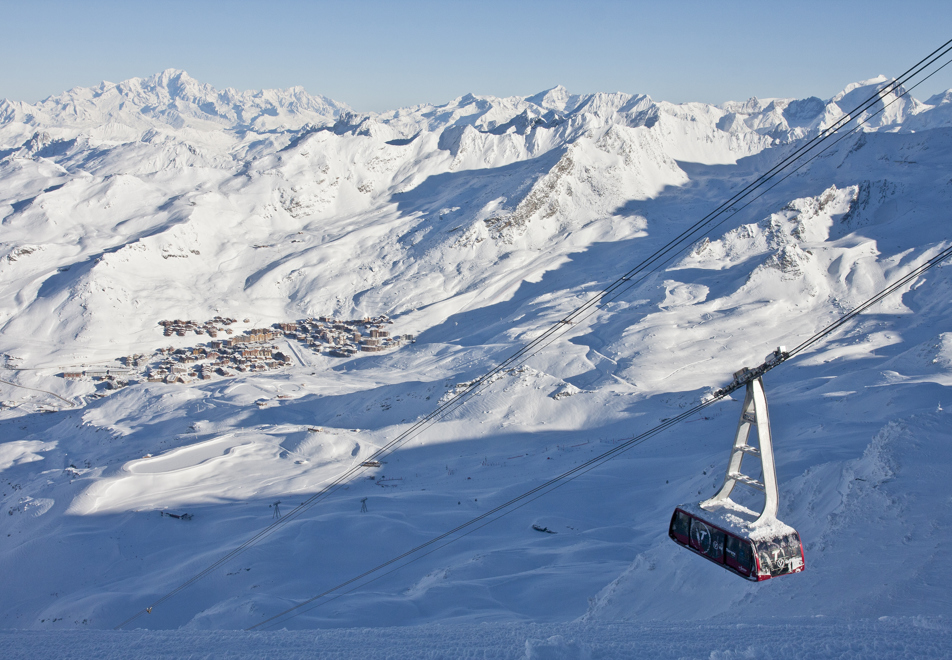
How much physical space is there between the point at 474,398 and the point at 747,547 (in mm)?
26732

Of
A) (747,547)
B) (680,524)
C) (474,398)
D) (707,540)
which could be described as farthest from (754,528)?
(474,398)

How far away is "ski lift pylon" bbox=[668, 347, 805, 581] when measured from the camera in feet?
27.5

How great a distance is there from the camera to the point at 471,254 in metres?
73.5

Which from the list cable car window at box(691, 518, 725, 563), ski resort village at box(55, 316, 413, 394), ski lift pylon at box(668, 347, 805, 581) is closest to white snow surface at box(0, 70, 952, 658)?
ski lift pylon at box(668, 347, 805, 581)

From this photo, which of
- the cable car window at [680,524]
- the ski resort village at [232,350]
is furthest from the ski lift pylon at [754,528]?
the ski resort village at [232,350]

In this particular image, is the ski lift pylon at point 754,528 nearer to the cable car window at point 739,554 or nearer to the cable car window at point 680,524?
A: the cable car window at point 739,554

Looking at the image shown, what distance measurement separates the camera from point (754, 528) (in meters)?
8.57

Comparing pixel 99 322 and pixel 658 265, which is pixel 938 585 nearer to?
pixel 658 265

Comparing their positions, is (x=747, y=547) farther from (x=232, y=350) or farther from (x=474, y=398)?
(x=232, y=350)

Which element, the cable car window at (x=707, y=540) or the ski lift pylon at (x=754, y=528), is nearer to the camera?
the ski lift pylon at (x=754, y=528)

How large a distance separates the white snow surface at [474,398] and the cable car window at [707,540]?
1026 millimetres

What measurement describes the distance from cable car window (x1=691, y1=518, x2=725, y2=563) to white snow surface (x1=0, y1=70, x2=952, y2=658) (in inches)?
40.4

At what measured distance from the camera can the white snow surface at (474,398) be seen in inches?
442

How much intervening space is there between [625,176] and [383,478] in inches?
2718
